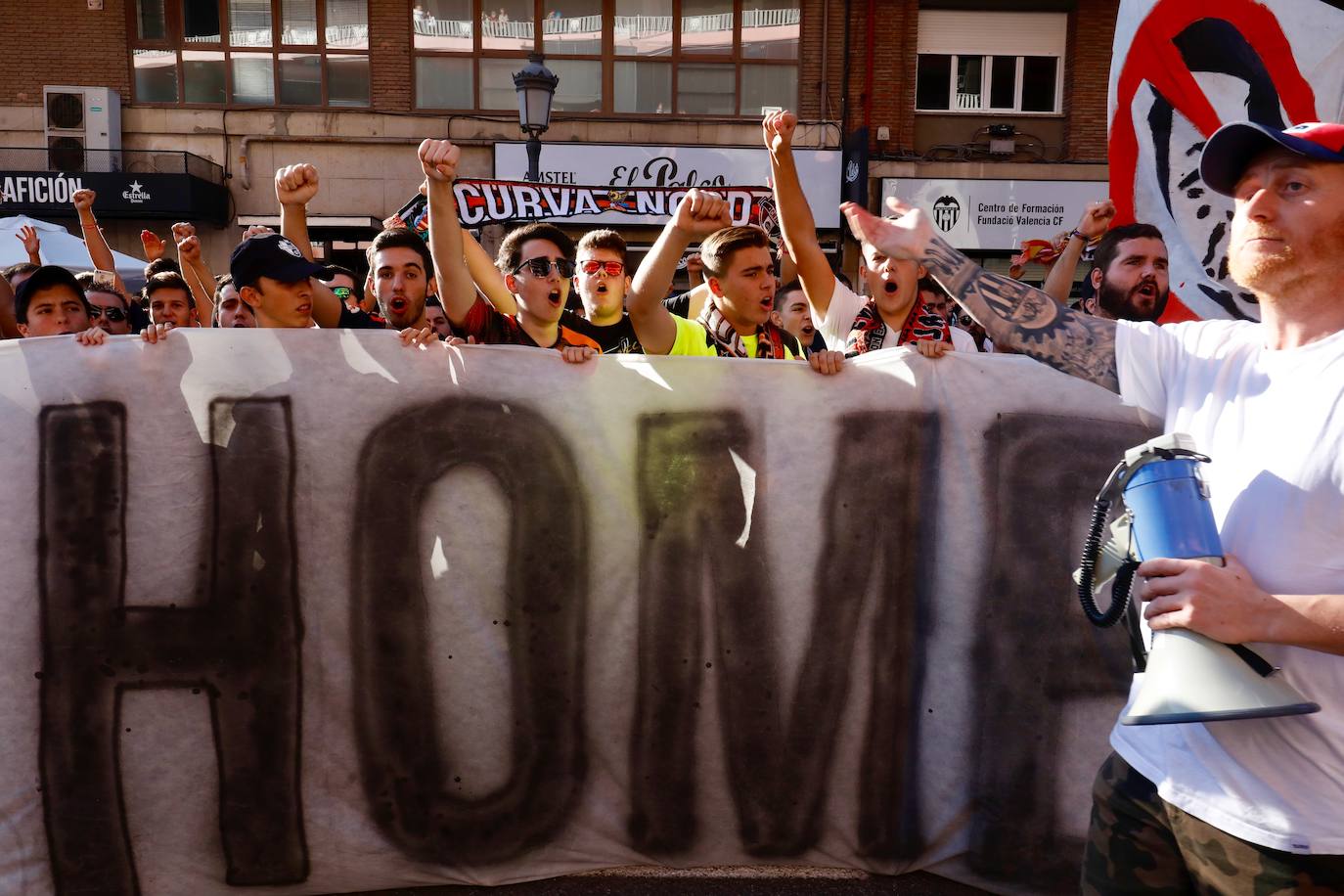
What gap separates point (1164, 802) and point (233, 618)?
7.30 ft

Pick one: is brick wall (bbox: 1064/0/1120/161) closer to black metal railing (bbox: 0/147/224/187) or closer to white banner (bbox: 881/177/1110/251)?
white banner (bbox: 881/177/1110/251)

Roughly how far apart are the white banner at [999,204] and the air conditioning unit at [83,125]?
37.0 feet

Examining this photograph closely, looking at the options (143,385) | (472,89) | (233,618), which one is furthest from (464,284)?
(472,89)

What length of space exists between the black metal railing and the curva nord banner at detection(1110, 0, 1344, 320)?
559 inches

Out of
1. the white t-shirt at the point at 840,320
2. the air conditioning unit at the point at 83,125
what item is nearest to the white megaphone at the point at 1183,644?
the white t-shirt at the point at 840,320

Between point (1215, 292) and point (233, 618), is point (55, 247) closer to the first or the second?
point (233, 618)

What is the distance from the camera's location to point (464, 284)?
3.28 m

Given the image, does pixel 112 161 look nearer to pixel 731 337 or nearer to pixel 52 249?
pixel 52 249

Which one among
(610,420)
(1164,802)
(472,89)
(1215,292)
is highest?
(472,89)

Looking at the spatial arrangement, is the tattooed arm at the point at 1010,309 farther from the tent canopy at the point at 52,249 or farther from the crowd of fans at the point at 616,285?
the tent canopy at the point at 52,249

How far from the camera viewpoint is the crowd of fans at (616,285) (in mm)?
3287

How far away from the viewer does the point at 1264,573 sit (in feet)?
4.99

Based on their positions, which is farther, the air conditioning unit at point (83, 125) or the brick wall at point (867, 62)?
the brick wall at point (867, 62)

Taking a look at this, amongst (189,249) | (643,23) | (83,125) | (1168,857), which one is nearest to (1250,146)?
(1168,857)
